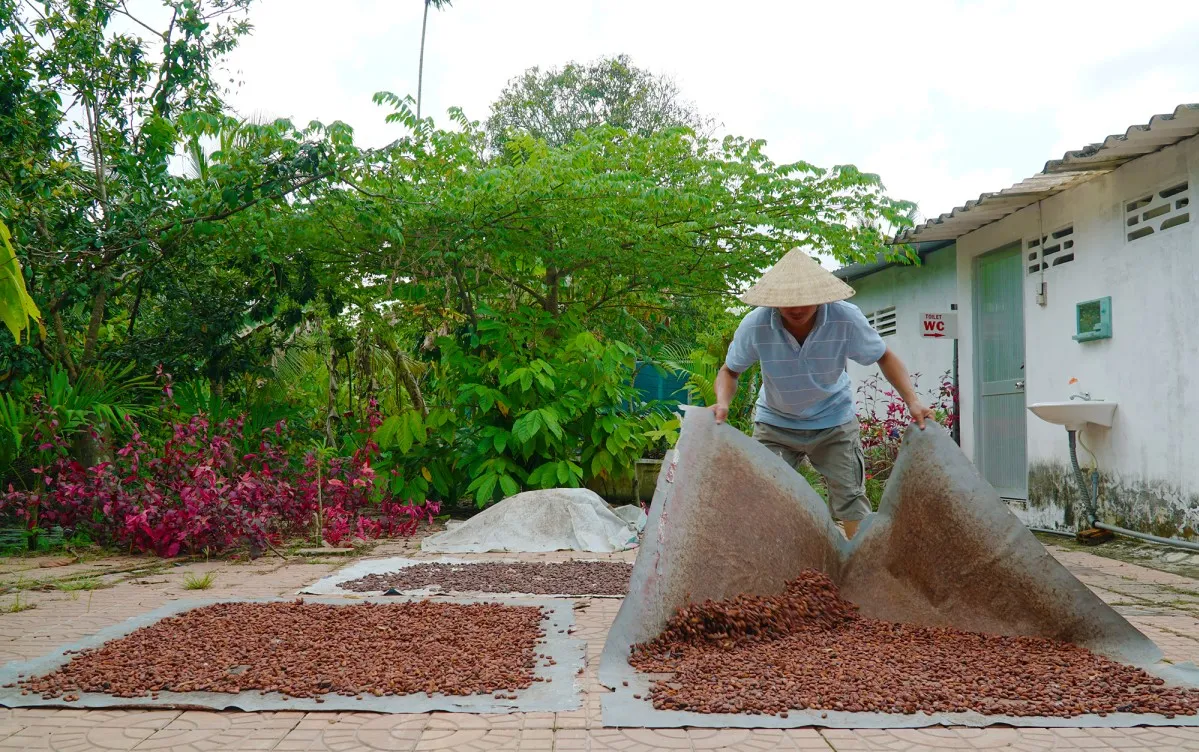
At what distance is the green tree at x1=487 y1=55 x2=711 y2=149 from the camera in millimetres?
20359

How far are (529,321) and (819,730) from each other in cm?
619

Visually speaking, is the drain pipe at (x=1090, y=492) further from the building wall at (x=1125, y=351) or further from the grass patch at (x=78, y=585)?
the grass patch at (x=78, y=585)

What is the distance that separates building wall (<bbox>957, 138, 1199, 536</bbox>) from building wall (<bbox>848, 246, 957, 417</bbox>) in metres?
1.47

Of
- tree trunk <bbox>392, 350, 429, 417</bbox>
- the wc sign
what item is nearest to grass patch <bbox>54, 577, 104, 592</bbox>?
tree trunk <bbox>392, 350, 429, 417</bbox>

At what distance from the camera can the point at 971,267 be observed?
8.62 m

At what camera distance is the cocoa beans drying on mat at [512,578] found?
15.6 ft

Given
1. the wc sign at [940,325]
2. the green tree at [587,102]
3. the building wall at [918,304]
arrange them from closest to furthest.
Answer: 1. the wc sign at [940,325]
2. the building wall at [918,304]
3. the green tree at [587,102]

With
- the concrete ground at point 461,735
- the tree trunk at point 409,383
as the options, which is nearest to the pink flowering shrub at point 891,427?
the tree trunk at point 409,383

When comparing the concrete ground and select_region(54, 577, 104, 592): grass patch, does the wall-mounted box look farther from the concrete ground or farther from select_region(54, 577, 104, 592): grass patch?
select_region(54, 577, 104, 592): grass patch

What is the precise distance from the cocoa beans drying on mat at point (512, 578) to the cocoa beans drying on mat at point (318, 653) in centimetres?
66

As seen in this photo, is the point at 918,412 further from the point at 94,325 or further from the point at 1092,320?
the point at 94,325

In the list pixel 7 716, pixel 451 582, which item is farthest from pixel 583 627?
pixel 7 716

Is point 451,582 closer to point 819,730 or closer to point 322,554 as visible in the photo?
point 322,554

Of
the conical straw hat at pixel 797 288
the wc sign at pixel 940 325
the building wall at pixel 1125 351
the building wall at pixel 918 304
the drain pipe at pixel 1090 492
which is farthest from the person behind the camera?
the building wall at pixel 918 304
